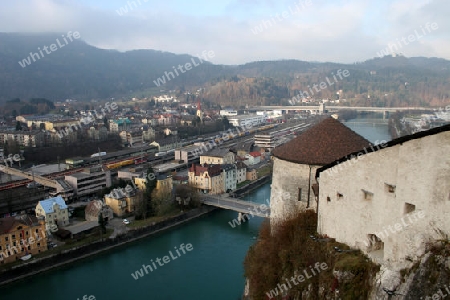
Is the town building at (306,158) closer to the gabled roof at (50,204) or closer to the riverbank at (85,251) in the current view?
the riverbank at (85,251)

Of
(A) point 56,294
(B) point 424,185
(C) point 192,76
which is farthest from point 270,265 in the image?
(C) point 192,76

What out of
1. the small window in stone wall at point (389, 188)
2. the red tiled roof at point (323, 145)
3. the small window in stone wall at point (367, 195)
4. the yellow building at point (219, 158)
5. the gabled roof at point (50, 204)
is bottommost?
the yellow building at point (219, 158)

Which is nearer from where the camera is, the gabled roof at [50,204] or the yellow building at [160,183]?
the gabled roof at [50,204]

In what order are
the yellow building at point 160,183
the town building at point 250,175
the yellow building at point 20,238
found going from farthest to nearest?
the town building at point 250,175, the yellow building at point 160,183, the yellow building at point 20,238

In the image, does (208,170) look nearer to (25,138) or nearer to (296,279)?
(296,279)

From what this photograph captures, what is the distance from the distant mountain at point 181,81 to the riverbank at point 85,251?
39.7 metres

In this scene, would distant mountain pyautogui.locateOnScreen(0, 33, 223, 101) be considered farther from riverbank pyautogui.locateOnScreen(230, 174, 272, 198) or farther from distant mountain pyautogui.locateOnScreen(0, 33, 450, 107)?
riverbank pyautogui.locateOnScreen(230, 174, 272, 198)

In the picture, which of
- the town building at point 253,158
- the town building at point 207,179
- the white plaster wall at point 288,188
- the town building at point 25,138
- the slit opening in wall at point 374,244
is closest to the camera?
the slit opening in wall at point 374,244

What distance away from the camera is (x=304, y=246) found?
15.6 ft

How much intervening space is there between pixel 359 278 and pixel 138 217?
37.3ft

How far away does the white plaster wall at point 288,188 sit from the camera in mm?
5547

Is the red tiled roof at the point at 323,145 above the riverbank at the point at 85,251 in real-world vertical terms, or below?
above

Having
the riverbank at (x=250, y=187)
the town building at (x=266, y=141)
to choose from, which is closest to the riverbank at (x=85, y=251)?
the riverbank at (x=250, y=187)

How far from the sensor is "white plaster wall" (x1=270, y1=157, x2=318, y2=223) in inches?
218
